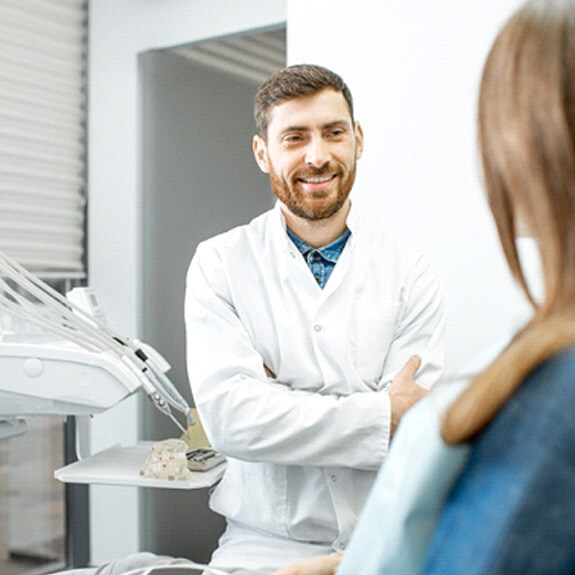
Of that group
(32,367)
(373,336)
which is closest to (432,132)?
(373,336)

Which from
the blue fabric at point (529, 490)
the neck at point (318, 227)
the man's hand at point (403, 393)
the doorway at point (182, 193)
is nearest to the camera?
the blue fabric at point (529, 490)

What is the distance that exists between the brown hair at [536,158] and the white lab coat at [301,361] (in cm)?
92

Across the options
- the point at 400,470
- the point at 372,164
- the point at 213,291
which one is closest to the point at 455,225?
the point at 372,164

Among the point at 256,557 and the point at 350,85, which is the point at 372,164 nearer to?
the point at 350,85

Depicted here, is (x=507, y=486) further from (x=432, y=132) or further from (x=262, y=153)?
(x=432, y=132)

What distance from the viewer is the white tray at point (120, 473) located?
1.70m

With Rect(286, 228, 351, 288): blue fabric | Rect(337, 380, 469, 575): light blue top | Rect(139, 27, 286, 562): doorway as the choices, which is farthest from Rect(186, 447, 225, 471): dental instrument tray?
Rect(337, 380, 469, 575): light blue top

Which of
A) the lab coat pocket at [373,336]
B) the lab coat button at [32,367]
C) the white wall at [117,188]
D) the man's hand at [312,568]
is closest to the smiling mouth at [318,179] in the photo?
the lab coat pocket at [373,336]

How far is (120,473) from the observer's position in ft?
5.82

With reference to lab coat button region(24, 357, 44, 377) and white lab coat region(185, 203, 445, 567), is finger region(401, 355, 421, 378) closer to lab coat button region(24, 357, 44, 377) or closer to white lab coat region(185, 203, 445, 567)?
white lab coat region(185, 203, 445, 567)

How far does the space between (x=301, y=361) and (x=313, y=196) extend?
0.36 meters

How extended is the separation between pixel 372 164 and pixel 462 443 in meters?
1.67

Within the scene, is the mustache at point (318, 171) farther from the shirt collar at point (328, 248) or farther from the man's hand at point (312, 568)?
the man's hand at point (312, 568)

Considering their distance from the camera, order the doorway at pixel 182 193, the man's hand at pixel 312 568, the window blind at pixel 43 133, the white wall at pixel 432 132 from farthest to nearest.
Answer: the doorway at pixel 182 193 → the window blind at pixel 43 133 → the white wall at pixel 432 132 → the man's hand at pixel 312 568
